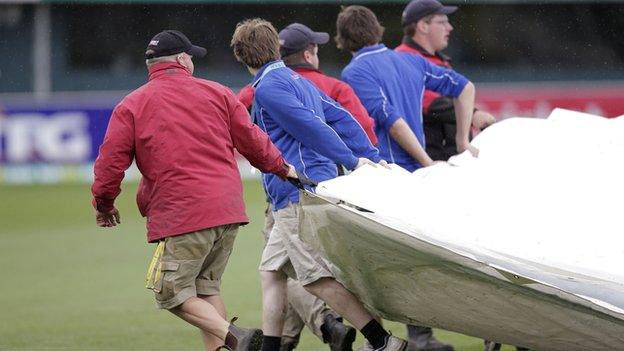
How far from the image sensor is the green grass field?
9820 millimetres

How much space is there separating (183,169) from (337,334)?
5.19ft

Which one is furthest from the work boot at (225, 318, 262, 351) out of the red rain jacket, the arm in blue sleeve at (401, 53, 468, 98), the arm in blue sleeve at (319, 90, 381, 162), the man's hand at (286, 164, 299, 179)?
the arm in blue sleeve at (401, 53, 468, 98)

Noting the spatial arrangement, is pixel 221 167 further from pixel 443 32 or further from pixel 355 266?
pixel 443 32

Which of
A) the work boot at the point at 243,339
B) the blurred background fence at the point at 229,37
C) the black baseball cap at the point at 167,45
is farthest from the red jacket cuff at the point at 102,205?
the blurred background fence at the point at 229,37

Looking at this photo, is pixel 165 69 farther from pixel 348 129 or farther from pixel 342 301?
pixel 342 301

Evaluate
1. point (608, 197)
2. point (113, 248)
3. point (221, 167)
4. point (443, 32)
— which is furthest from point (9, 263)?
point (608, 197)

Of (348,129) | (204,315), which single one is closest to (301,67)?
(348,129)

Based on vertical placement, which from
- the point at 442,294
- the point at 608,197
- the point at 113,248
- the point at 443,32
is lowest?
the point at 113,248

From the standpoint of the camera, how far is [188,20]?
1198 inches

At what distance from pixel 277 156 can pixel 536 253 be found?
152 cm

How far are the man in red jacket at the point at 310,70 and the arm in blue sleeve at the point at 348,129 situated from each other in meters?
0.26

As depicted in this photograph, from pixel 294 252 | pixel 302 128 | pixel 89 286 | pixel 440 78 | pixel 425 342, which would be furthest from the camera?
pixel 89 286

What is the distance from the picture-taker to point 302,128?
7871 mm

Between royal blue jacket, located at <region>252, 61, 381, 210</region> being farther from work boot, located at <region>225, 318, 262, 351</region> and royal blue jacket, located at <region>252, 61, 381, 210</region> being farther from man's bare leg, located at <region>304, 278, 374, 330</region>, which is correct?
work boot, located at <region>225, 318, 262, 351</region>
